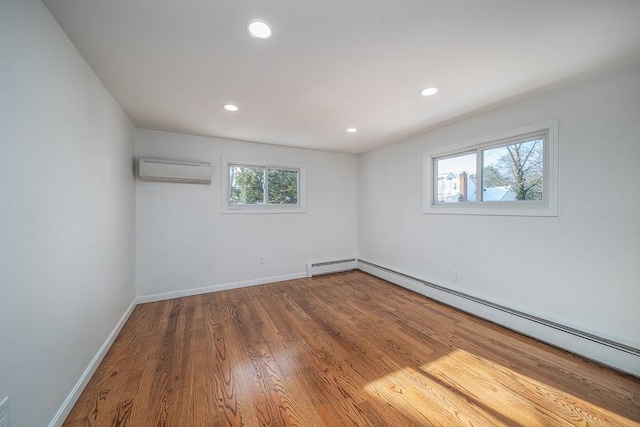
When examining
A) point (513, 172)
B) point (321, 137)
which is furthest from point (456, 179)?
point (321, 137)

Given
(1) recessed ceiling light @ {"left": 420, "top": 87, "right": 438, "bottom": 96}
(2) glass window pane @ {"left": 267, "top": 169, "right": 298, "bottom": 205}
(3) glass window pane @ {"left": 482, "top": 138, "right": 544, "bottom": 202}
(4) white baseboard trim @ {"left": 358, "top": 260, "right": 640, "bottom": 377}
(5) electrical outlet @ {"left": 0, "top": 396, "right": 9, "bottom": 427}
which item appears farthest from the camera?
(2) glass window pane @ {"left": 267, "top": 169, "right": 298, "bottom": 205}

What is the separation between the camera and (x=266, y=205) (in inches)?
155

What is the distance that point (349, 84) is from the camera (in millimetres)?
2033

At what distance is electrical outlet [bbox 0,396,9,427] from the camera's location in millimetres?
957

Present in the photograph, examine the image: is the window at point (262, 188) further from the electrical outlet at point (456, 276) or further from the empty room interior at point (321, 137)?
the electrical outlet at point (456, 276)

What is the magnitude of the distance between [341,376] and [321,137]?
9.77ft

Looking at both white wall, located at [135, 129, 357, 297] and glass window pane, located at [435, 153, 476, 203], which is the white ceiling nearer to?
glass window pane, located at [435, 153, 476, 203]

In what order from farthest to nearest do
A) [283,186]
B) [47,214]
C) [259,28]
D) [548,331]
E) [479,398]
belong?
1. [283,186]
2. [548,331]
3. [479,398]
4. [259,28]
5. [47,214]

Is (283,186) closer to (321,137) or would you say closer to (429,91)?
(321,137)

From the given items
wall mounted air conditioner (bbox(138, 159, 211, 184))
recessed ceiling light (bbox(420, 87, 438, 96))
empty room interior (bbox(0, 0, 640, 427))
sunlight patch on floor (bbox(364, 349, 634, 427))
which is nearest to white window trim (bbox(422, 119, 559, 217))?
empty room interior (bbox(0, 0, 640, 427))

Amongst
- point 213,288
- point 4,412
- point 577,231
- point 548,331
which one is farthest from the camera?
point 213,288

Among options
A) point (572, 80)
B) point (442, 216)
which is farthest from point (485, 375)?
point (572, 80)

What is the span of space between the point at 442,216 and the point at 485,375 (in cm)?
187

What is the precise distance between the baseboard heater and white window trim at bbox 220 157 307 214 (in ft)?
3.42
